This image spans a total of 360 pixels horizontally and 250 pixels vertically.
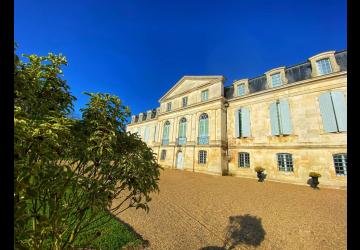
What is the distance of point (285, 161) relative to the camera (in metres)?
13.9

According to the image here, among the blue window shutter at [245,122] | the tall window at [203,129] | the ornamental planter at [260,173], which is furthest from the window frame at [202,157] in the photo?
the ornamental planter at [260,173]

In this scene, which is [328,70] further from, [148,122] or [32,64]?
[148,122]

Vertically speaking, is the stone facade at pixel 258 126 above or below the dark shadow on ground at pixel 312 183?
above

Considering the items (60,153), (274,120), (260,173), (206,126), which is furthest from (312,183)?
(60,153)

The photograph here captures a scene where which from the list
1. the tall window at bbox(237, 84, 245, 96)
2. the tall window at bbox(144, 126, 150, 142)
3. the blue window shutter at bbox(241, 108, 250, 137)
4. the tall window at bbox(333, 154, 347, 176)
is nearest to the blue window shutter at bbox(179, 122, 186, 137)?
the blue window shutter at bbox(241, 108, 250, 137)

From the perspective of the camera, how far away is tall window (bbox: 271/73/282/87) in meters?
15.6

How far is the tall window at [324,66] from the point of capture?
13.1 m

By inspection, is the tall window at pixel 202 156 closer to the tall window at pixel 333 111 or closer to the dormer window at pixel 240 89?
the dormer window at pixel 240 89

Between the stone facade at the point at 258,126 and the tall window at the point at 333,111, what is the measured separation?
0.84ft

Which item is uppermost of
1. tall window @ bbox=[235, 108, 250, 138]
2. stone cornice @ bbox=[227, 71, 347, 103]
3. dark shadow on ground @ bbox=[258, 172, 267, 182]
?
stone cornice @ bbox=[227, 71, 347, 103]

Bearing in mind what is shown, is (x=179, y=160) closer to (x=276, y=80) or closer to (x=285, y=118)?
(x=285, y=118)

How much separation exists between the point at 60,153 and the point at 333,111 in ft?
53.8

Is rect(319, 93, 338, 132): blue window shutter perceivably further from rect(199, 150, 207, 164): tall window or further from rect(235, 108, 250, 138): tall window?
rect(199, 150, 207, 164): tall window

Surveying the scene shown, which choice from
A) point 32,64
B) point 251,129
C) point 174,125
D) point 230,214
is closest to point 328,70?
point 251,129
